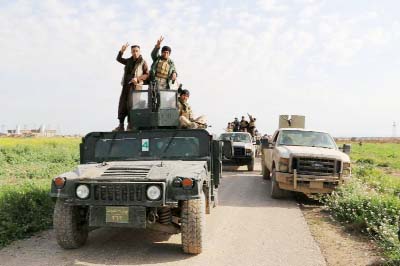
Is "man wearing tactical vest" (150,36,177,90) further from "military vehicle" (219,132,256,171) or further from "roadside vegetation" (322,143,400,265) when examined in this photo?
"military vehicle" (219,132,256,171)

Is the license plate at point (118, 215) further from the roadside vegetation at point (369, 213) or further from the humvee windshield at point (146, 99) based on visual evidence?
the roadside vegetation at point (369, 213)

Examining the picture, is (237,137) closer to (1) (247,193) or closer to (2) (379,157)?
(1) (247,193)

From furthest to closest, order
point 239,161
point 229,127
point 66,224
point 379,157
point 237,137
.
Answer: point 379,157, point 229,127, point 237,137, point 239,161, point 66,224

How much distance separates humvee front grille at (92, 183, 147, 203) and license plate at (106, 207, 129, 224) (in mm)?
91

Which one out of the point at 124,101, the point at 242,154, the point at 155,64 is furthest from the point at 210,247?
the point at 242,154

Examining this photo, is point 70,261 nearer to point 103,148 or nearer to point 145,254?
point 145,254

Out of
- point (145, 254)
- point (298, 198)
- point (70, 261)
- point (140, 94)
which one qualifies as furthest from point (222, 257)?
point (298, 198)

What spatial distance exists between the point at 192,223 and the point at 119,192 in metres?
0.93

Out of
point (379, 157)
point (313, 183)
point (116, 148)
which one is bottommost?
point (379, 157)

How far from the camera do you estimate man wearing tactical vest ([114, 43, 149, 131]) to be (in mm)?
7805

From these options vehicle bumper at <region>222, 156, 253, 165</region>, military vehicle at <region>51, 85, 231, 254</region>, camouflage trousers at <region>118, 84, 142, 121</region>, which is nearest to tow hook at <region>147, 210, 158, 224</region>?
military vehicle at <region>51, 85, 231, 254</region>

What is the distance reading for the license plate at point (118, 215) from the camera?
15.1 feet

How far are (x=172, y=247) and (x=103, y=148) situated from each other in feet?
6.35

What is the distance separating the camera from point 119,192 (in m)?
4.66
